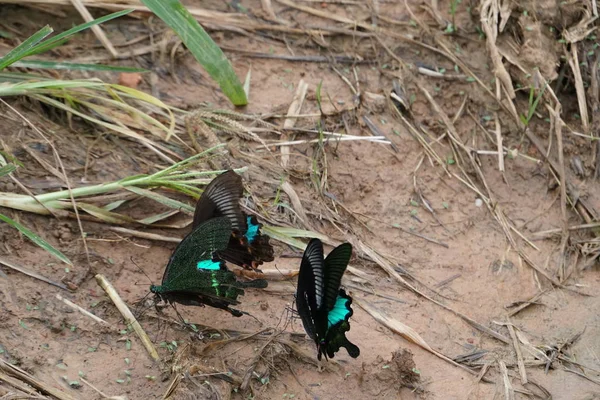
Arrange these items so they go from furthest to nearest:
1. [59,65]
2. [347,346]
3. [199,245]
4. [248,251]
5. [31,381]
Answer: [59,65] → [248,251] → [199,245] → [347,346] → [31,381]

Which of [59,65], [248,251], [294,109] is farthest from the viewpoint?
[294,109]

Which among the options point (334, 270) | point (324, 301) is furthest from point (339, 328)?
point (334, 270)

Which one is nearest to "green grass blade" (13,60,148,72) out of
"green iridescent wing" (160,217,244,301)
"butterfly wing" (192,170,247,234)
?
"butterfly wing" (192,170,247,234)

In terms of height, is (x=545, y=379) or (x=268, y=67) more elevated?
(x=268, y=67)

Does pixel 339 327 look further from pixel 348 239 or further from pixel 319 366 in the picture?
pixel 348 239

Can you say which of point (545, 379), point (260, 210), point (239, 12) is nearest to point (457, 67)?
point (239, 12)

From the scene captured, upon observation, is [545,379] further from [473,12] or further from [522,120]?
[473,12]

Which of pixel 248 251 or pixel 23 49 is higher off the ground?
pixel 23 49

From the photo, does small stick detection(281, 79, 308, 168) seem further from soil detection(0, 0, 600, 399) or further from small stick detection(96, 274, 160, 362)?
small stick detection(96, 274, 160, 362)
